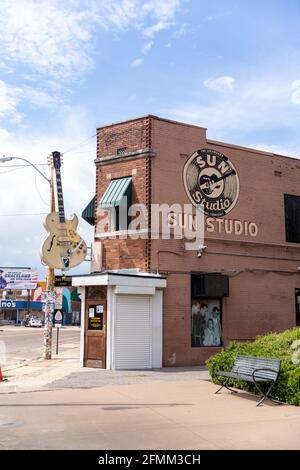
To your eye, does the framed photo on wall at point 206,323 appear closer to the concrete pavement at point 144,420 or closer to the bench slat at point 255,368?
the concrete pavement at point 144,420

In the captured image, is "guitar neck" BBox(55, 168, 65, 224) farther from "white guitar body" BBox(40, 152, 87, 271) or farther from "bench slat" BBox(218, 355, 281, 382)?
"bench slat" BBox(218, 355, 281, 382)

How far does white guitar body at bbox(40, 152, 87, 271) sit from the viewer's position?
Result: 19578 mm

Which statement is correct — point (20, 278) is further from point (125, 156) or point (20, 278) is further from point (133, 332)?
point (133, 332)

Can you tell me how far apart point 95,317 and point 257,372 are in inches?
311

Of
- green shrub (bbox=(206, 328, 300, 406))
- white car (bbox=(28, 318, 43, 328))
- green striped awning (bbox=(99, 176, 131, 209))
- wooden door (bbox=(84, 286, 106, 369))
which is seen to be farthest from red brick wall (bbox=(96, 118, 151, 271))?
white car (bbox=(28, 318, 43, 328))

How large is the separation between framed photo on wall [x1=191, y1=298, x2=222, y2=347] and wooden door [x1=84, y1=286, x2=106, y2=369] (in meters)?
3.28

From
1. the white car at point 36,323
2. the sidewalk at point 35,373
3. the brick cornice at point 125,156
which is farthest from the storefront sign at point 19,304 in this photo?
the brick cornice at point 125,156

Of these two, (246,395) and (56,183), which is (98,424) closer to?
(246,395)

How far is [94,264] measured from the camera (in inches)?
775

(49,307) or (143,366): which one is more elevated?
(49,307)
